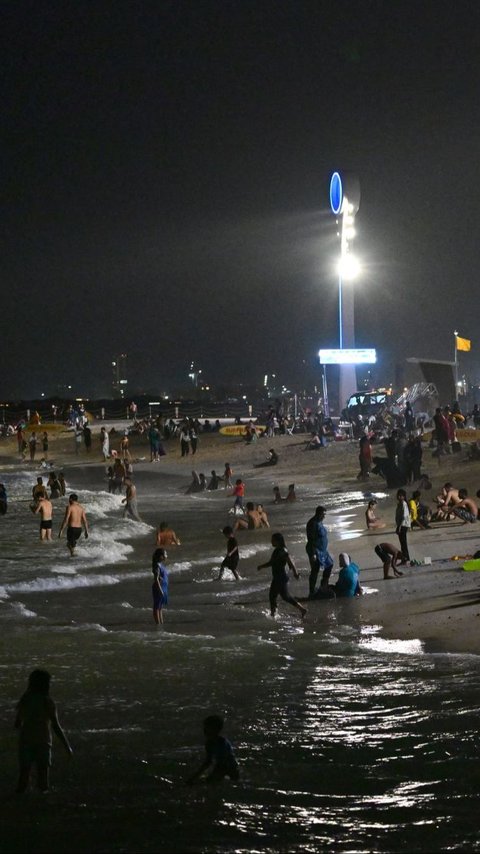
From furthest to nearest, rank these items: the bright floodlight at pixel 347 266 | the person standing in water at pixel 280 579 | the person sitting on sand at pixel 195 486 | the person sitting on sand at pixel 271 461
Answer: the bright floodlight at pixel 347 266 < the person sitting on sand at pixel 271 461 < the person sitting on sand at pixel 195 486 < the person standing in water at pixel 280 579

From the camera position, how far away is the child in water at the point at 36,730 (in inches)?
279

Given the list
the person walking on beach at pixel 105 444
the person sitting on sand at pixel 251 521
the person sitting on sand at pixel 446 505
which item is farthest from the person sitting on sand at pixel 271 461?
the person sitting on sand at pixel 446 505

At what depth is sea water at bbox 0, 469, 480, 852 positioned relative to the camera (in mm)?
6570

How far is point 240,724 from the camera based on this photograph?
882 cm

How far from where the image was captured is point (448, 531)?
19.4 meters

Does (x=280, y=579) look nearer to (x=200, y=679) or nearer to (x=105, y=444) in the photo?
(x=200, y=679)

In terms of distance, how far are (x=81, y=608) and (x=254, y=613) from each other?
8.52 ft

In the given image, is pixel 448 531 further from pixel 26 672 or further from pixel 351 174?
pixel 351 174

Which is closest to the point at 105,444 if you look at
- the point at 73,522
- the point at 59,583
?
the point at 73,522

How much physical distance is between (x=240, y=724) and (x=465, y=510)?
12.1 m

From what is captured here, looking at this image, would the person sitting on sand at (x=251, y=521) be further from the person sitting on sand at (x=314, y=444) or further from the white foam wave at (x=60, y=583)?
the person sitting on sand at (x=314, y=444)

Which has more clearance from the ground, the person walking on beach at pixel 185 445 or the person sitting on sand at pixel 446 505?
the person walking on beach at pixel 185 445

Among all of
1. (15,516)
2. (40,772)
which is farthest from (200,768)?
(15,516)

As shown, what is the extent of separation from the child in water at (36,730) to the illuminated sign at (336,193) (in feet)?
207
